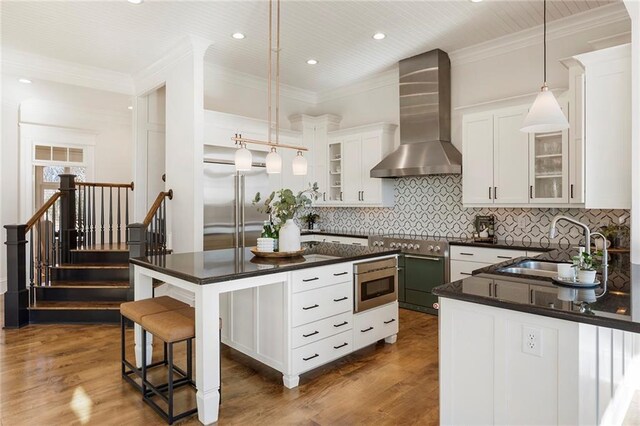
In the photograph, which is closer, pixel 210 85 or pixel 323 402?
pixel 323 402

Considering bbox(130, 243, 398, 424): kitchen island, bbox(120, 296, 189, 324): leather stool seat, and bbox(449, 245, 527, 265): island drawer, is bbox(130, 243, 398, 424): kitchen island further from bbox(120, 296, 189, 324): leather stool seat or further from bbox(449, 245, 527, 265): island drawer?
bbox(449, 245, 527, 265): island drawer

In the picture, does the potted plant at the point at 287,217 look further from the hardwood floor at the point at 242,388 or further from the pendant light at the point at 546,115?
the pendant light at the point at 546,115

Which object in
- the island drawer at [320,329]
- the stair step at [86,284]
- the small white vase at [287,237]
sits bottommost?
the island drawer at [320,329]

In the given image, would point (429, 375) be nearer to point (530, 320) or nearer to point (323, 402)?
point (323, 402)

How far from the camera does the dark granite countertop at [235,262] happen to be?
2.52 m

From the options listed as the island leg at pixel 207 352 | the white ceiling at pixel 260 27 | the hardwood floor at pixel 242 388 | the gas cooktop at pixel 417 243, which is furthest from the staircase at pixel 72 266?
the gas cooktop at pixel 417 243

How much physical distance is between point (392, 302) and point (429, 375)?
83 centimetres

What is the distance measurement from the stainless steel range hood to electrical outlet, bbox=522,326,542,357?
3.31 metres

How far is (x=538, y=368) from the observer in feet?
5.44

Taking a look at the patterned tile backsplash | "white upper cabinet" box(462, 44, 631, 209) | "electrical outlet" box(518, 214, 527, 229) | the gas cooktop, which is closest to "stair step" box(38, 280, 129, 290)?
the gas cooktop

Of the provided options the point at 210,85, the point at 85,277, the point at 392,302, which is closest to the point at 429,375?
the point at 392,302

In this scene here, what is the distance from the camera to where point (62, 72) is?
5.62 m

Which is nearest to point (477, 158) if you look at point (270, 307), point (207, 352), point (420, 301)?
point (420, 301)

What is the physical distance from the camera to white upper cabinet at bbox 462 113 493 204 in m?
4.50
